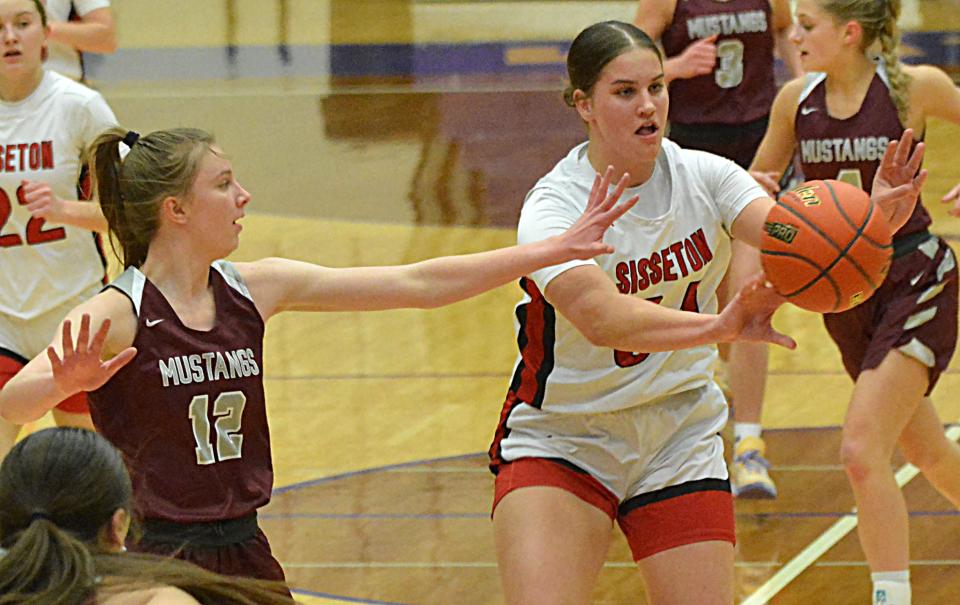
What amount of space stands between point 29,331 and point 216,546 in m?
2.14

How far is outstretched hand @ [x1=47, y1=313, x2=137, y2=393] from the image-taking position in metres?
3.35

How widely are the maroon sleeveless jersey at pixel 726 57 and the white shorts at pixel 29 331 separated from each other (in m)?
3.02

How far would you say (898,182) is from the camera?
4.29m

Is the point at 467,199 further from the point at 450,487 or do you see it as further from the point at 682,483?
the point at 682,483

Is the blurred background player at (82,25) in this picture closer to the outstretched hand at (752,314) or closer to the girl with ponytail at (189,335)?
the girl with ponytail at (189,335)

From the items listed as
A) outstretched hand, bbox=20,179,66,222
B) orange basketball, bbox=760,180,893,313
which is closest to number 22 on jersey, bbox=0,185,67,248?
outstretched hand, bbox=20,179,66,222

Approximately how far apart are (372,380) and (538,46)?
10263 mm

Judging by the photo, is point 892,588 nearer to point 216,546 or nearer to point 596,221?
point 596,221

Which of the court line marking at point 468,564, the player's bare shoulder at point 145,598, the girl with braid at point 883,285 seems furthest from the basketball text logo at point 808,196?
the court line marking at point 468,564

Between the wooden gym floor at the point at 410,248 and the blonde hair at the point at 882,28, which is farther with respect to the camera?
the wooden gym floor at the point at 410,248

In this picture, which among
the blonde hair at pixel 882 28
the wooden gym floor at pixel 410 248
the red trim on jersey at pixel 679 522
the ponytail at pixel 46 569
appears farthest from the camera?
the wooden gym floor at pixel 410 248

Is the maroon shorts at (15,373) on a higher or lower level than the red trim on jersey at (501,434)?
lower

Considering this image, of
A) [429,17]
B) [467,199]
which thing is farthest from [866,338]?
[429,17]

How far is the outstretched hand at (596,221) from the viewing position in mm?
3846
